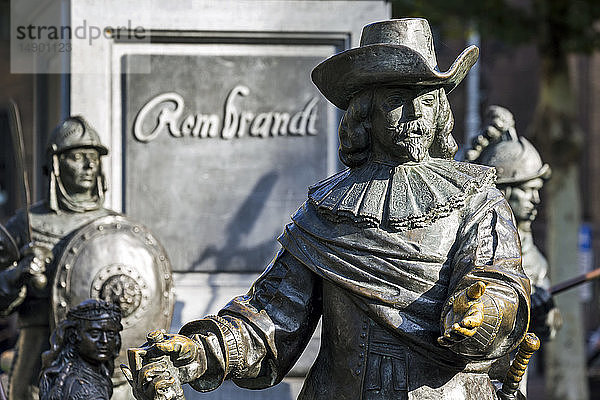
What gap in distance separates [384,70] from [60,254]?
2787 mm

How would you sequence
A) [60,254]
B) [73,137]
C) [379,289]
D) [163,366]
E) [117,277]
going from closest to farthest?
Result: [163,366] → [379,289] → [117,277] → [60,254] → [73,137]

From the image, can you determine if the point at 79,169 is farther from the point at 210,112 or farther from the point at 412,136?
the point at 412,136

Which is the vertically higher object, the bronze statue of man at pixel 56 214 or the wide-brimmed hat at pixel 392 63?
the wide-brimmed hat at pixel 392 63

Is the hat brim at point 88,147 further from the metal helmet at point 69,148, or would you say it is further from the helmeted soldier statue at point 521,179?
the helmeted soldier statue at point 521,179

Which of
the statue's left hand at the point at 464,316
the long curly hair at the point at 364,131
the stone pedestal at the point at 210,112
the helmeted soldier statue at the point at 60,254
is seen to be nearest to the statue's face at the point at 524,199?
the stone pedestal at the point at 210,112

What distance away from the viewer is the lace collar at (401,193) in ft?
13.4

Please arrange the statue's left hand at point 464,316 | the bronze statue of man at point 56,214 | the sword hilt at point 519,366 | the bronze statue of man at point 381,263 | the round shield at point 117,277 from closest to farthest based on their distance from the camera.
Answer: the statue's left hand at point 464,316
the bronze statue of man at point 381,263
the sword hilt at point 519,366
the round shield at point 117,277
the bronze statue of man at point 56,214

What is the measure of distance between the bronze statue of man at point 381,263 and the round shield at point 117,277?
2.04 m

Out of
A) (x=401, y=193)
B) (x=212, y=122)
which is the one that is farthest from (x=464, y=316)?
(x=212, y=122)

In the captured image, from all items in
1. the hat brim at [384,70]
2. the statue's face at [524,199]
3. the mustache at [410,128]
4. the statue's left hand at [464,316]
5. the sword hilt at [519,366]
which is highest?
the hat brim at [384,70]

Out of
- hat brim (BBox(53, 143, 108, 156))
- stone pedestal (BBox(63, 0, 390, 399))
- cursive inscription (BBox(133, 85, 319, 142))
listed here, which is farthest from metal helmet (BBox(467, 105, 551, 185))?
hat brim (BBox(53, 143, 108, 156))

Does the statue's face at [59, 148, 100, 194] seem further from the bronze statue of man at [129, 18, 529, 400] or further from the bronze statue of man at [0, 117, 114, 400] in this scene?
the bronze statue of man at [129, 18, 529, 400]

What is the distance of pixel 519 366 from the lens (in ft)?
14.0

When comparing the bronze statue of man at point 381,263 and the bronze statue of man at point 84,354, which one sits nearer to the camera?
the bronze statue of man at point 381,263
